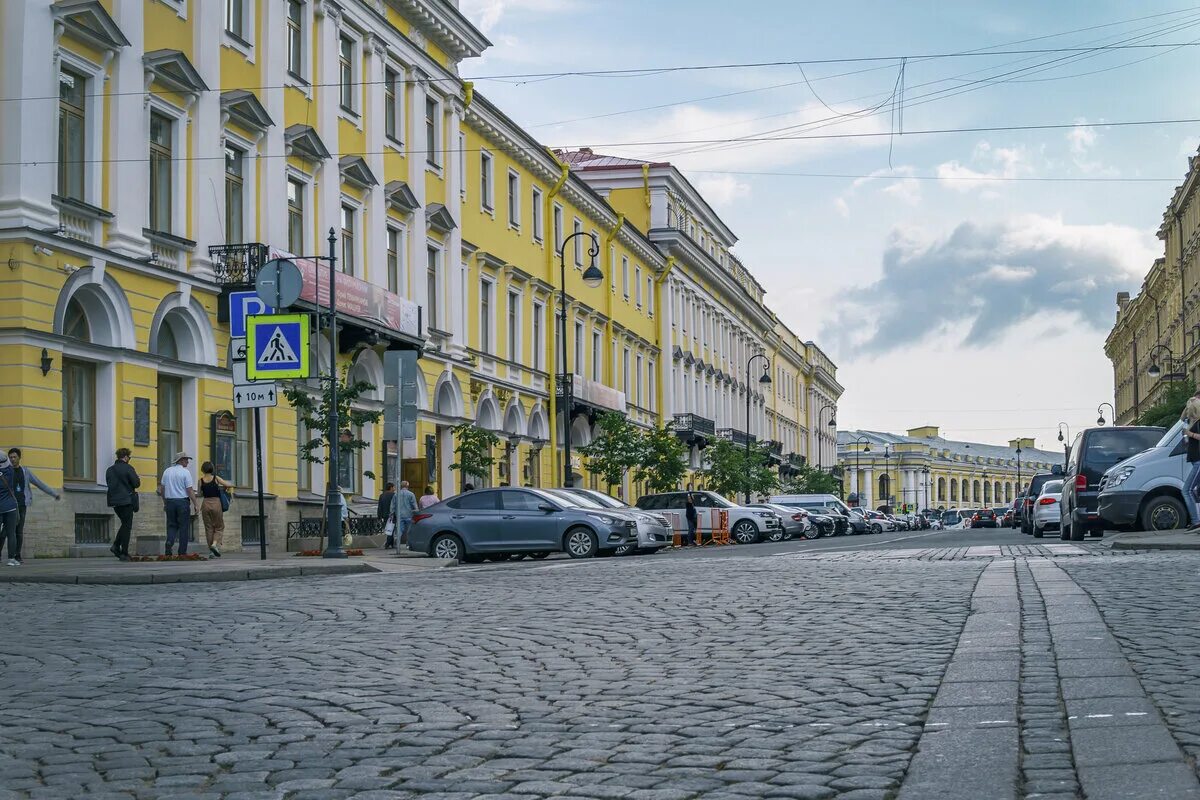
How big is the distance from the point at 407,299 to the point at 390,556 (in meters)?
13.1

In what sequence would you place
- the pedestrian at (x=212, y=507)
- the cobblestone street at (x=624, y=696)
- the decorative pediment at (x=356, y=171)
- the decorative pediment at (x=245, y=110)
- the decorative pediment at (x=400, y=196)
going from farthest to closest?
the decorative pediment at (x=400, y=196)
the decorative pediment at (x=356, y=171)
the decorative pediment at (x=245, y=110)
the pedestrian at (x=212, y=507)
the cobblestone street at (x=624, y=696)

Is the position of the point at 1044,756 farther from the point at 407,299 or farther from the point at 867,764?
the point at 407,299

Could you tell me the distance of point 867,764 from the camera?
18.5 feet

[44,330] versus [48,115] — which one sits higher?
[48,115]

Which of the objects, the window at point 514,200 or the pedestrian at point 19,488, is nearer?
the pedestrian at point 19,488

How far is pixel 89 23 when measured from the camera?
25.8 meters

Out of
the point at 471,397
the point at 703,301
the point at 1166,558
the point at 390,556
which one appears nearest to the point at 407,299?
the point at 471,397

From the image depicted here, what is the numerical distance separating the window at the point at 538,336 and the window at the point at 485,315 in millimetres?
4479

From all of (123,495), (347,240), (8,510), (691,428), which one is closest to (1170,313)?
(691,428)

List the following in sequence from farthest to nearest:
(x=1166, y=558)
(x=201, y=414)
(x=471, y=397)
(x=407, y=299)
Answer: (x=471, y=397)
(x=407, y=299)
(x=201, y=414)
(x=1166, y=558)

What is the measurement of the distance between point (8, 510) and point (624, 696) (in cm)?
1493

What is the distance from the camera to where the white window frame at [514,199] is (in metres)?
49.5

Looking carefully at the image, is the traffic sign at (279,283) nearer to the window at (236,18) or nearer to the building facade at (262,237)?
the building facade at (262,237)

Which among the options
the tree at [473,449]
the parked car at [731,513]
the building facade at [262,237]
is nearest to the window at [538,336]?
the building facade at [262,237]
